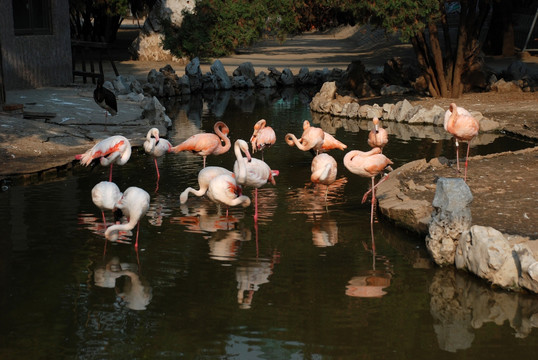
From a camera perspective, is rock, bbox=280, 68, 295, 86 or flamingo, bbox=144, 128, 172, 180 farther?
rock, bbox=280, 68, 295, 86

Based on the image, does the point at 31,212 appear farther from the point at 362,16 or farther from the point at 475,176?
the point at 362,16

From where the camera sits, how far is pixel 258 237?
31.8 ft

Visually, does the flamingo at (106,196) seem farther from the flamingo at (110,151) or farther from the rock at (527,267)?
the rock at (527,267)

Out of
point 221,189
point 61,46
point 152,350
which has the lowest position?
point 152,350

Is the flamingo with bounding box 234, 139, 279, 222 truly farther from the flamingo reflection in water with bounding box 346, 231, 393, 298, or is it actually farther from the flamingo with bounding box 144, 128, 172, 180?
the flamingo with bounding box 144, 128, 172, 180

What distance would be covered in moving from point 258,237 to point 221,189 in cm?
76

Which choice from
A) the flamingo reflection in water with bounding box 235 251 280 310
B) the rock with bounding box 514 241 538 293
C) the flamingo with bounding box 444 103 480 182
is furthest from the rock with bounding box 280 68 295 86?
the rock with bounding box 514 241 538 293

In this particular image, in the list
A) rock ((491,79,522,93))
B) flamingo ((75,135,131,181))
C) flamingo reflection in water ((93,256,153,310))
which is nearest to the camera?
flamingo reflection in water ((93,256,153,310))

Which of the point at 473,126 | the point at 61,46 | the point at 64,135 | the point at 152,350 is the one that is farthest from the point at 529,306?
the point at 61,46

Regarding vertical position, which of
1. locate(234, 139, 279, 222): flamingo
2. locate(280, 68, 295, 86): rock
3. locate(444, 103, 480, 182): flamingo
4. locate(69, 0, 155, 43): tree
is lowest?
locate(234, 139, 279, 222): flamingo

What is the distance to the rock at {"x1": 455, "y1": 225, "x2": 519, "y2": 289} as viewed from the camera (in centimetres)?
775

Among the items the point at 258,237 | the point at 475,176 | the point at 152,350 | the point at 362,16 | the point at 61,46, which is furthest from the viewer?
the point at 61,46

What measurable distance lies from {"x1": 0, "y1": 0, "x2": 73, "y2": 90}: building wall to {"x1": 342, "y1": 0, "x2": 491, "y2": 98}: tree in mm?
8755

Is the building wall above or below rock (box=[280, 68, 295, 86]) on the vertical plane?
above
